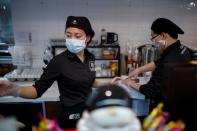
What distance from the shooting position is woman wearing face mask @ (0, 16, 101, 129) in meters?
1.28

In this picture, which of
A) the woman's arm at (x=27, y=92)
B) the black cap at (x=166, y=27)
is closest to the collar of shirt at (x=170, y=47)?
the black cap at (x=166, y=27)

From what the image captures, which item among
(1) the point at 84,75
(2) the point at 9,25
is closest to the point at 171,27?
(1) the point at 84,75

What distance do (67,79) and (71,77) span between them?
0.09 ft

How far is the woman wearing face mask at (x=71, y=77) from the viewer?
1.28 m

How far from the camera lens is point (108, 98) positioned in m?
0.61

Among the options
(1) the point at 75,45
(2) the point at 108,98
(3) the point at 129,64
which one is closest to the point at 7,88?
(1) the point at 75,45

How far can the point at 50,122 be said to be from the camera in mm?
622

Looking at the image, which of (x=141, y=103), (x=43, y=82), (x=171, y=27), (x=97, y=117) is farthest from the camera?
(x=141, y=103)

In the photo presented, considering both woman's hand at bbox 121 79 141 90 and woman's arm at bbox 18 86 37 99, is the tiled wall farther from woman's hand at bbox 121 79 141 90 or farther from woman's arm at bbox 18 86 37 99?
woman's arm at bbox 18 86 37 99

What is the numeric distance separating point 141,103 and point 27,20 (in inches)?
62.3

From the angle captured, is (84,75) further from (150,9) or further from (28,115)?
(150,9)

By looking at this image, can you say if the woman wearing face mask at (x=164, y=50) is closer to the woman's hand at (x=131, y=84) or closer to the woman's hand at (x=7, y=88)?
the woman's hand at (x=131, y=84)

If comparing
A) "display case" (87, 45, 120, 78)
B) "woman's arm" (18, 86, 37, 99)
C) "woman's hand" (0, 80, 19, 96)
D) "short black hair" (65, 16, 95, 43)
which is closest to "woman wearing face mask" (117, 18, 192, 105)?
"display case" (87, 45, 120, 78)

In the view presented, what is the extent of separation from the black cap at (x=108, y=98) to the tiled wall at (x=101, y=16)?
2.02 metres
